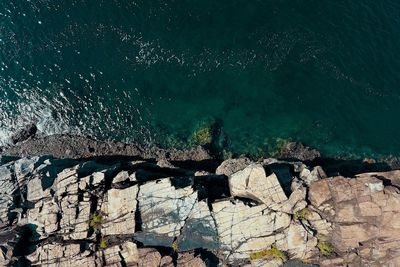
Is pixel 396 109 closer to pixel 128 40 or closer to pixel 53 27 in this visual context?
pixel 128 40

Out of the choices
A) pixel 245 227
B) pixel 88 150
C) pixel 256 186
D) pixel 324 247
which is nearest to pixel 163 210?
pixel 245 227

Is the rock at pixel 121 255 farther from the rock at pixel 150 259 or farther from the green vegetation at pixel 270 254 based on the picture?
the green vegetation at pixel 270 254

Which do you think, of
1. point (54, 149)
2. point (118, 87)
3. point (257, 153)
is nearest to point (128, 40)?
point (118, 87)

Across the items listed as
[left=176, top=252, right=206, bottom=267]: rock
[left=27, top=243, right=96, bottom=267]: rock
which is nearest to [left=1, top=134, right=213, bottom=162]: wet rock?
[left=27, top=243, right=96, bottom=267]: rock

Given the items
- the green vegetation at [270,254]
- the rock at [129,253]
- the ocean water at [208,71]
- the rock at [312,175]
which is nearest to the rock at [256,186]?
the rock at [312,175]

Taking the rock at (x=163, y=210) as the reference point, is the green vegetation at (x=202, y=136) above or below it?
above

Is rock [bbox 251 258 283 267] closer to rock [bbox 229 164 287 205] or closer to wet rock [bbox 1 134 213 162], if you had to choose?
rock [bbox 229 164 287 205]
